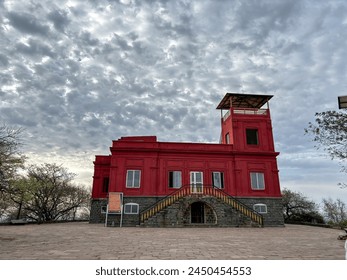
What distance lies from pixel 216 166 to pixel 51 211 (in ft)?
80.5

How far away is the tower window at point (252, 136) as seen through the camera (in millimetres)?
24391

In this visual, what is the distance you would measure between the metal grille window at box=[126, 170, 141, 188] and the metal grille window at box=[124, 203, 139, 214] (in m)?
1.69

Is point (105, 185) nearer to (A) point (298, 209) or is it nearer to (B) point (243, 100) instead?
(B) point (243, 100)

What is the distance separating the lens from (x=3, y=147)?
11836 mm

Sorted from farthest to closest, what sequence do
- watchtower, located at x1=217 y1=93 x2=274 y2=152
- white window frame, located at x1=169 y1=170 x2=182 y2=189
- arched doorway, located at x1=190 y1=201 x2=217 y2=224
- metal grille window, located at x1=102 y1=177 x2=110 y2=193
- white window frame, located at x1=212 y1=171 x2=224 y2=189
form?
metal grille window, located at x1=102 y1=177 x2=110 y2=193 → watchtower, located at x1=217 y1=93 x2=274 y2=152 → white window frame, located at x1=212 y1=171 x2=224 y2=189 → white window frame, located at x1=169 y1=170 x2=182 y2=189 → arched doorway, located at x1=190 y1=201 x2=217 y2=224

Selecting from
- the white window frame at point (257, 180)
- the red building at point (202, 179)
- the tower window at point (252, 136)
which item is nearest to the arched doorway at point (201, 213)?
the red building at point (202, 179)

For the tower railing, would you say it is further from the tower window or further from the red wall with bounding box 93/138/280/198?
the tower window

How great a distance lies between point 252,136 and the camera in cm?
2456

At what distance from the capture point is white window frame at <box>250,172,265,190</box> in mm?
22734

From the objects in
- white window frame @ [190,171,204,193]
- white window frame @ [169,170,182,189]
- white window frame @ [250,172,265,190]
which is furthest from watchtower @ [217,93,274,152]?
white window frame @ [169,170,182,189]

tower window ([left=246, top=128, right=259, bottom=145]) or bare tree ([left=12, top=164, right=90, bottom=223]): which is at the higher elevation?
tower window ([left=246, top=128, right=259, bottom=145])

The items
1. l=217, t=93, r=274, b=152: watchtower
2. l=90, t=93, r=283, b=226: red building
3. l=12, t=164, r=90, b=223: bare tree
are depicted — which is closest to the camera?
l=90, t=93, r=283, b=226: red building
